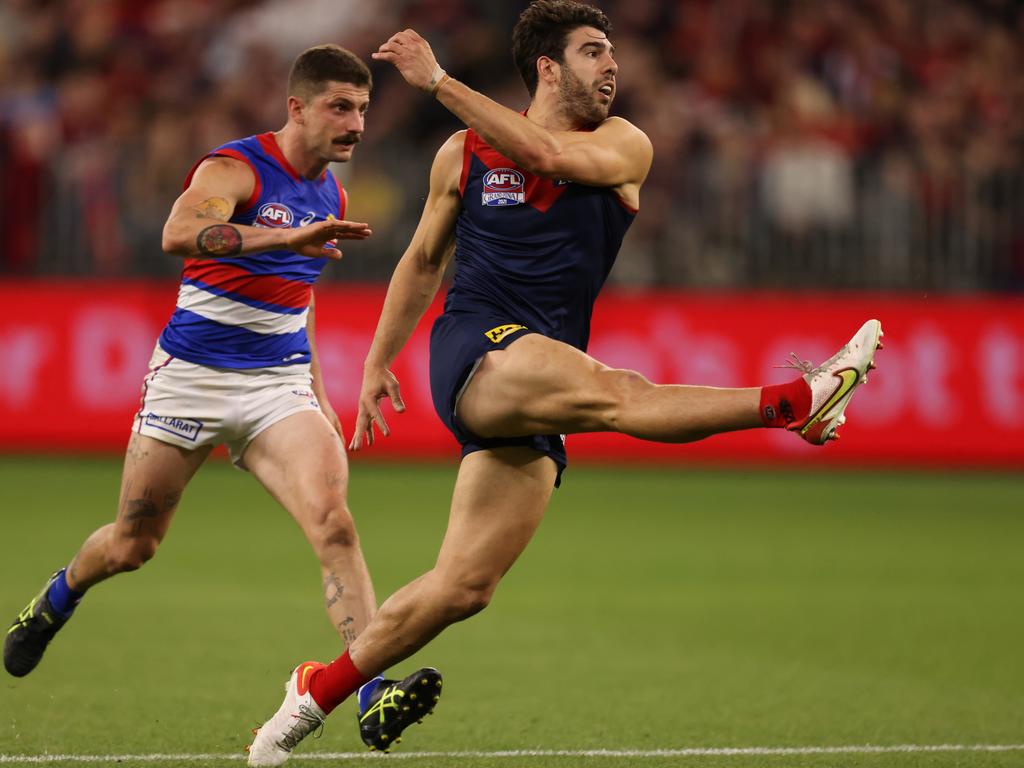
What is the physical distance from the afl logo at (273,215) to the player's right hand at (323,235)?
0.96 meters

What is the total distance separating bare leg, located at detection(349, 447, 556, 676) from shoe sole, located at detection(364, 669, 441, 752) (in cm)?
18

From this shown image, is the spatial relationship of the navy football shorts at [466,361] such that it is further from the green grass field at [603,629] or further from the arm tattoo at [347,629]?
the green grass field at [603,629]

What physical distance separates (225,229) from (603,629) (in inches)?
150

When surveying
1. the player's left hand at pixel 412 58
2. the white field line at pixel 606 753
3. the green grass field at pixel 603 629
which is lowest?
the green grass field at pixel 603 629

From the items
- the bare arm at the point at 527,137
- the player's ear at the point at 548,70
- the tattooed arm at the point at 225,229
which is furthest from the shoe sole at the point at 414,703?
the player's ear at the point at 548,70

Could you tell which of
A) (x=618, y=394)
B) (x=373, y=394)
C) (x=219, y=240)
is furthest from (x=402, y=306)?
(x=618, y=394)

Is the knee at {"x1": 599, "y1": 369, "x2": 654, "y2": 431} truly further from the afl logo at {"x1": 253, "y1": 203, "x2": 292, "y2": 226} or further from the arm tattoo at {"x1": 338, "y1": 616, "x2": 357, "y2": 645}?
the afl logo at {"x1": 253, "y1": 203, "x2": 292, "y2": 226}

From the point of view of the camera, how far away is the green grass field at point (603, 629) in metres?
6.75

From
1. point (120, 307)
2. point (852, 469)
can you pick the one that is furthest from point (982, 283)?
point (120, 307)

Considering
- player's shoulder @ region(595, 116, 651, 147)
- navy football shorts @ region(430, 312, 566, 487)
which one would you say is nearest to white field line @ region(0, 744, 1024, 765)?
navy football shorts @ region(430, 312, 566, 487)

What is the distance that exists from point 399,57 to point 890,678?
4119 millimetres

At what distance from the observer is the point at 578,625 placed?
9.48m

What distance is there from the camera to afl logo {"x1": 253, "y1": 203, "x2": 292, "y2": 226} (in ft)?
23.8

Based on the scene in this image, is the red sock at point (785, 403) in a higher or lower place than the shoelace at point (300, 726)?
higher
